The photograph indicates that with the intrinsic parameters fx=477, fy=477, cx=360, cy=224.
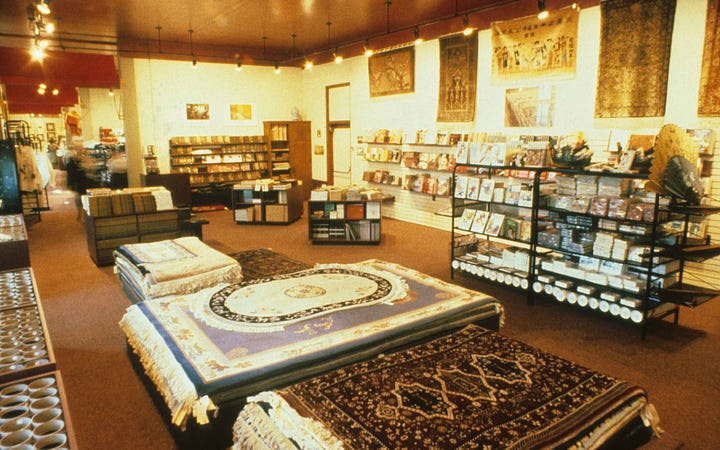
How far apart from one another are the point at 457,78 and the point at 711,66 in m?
4.10

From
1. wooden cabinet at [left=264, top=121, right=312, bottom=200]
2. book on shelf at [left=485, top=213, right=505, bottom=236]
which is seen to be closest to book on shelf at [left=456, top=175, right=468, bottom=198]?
book on shelf at [left=485, top=213, right=505, bottom=236]

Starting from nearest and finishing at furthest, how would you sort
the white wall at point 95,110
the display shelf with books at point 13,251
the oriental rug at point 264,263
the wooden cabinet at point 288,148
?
the display shelf with books at point 13,251, the oriental rug at point 264,263, the wooden cabinet at point 288,148, the white wall at point 95,110

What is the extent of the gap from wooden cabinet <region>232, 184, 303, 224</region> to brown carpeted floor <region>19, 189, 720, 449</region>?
228 centimetres

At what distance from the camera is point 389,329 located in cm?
319

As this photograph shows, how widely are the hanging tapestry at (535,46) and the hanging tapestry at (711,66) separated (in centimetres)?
169

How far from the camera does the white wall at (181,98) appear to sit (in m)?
11.2

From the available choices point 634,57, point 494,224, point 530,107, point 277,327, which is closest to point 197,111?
point 530,107

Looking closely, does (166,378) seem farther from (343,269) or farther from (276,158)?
(276,158)

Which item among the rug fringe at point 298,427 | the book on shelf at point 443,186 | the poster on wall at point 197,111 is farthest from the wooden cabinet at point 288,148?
the rug fringe at point 298,427

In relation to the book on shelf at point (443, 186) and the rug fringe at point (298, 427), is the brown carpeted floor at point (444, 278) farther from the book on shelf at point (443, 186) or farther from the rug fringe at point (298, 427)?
the book on shelf at point (443, 186)

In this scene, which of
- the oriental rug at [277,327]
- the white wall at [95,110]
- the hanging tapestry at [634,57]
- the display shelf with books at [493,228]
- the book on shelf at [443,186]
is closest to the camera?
the oriental rug at [277,327]

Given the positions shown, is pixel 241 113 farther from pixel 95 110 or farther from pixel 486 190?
pixel 95 110

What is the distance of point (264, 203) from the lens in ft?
32.2

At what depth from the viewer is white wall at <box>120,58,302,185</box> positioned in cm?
1120
